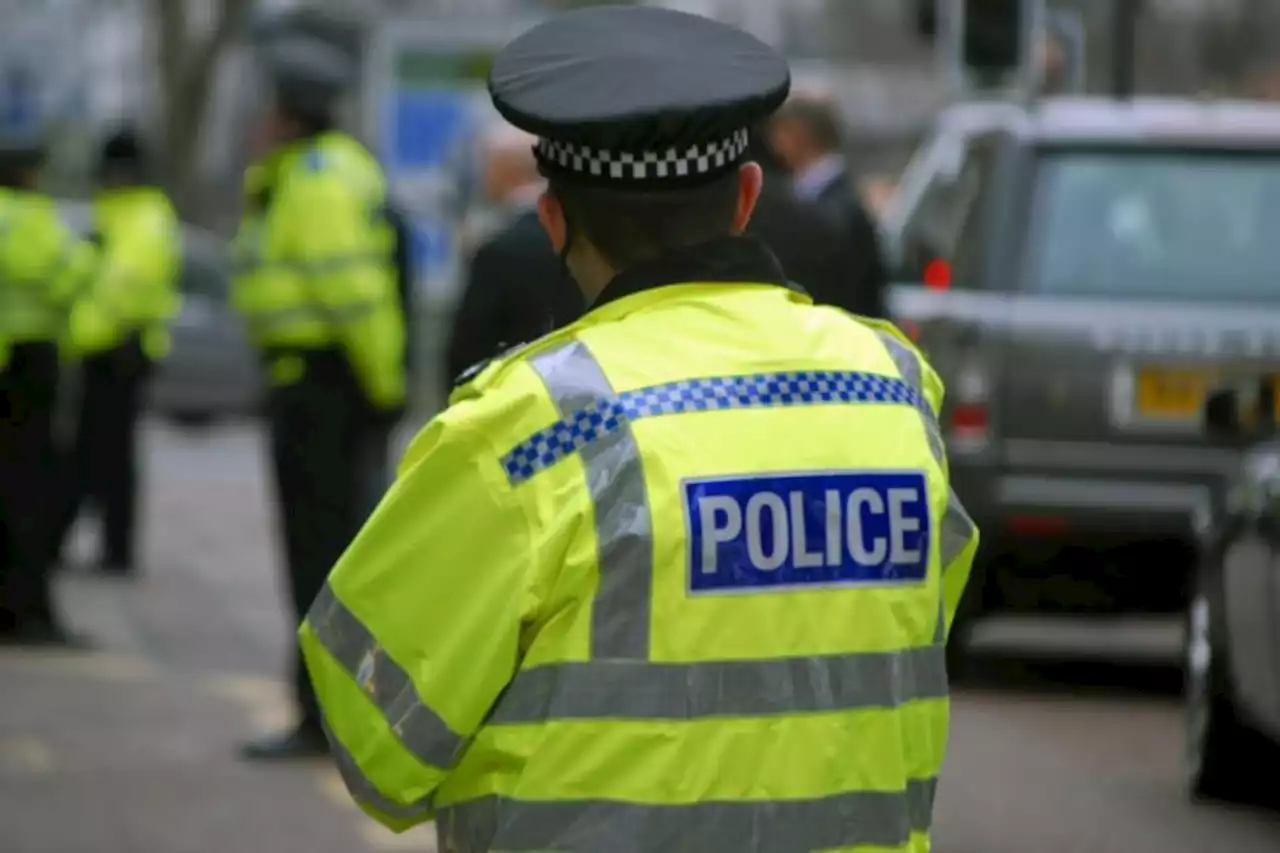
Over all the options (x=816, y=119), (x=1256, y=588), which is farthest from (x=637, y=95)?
(x=816, y=119)

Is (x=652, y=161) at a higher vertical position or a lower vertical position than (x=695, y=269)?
higher

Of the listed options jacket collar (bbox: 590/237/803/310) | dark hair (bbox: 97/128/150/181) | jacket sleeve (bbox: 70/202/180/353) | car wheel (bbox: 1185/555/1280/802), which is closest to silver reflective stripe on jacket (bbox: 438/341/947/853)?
jacket collar (bbox: 590/237/803/310)

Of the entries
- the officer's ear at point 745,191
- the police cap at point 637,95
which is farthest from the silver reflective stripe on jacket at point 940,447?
the police cap at point 637,95

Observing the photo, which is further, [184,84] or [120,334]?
[184,84]

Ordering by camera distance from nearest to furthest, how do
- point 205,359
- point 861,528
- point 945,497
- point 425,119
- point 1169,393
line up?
point 861,528 → point 945,497 → point 1169,393 → point 205,359 → point 425,119

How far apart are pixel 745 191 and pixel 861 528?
0.36m

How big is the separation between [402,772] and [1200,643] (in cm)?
622

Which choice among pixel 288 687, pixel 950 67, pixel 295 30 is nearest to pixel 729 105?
pixel 288 687

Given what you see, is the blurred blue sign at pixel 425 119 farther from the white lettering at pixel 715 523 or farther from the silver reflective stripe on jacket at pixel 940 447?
the white lettering at pixel 715 523

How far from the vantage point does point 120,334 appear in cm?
1468

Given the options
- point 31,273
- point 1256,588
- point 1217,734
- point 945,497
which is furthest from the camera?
point 31,273

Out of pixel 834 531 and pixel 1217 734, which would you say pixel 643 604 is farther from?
pixel 1217 734

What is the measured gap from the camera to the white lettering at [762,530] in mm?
3051

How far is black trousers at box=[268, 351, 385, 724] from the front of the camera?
9.26 meters
